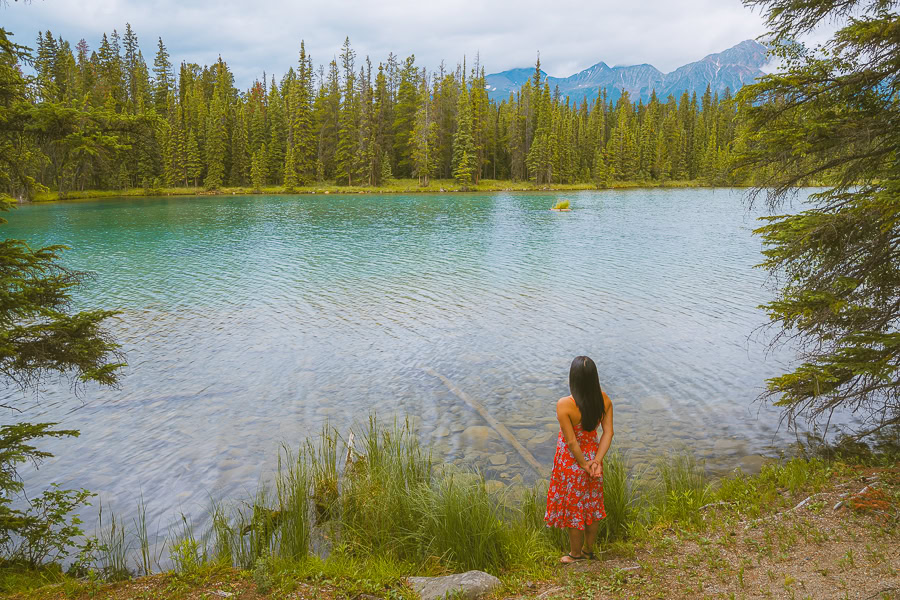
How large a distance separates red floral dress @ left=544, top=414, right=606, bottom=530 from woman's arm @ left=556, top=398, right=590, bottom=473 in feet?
0.26

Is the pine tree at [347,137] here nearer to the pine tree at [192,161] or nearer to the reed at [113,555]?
the pine tree at [192,161]

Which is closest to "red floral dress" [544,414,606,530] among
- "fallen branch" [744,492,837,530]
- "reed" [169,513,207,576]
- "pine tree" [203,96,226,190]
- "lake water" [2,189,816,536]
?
"fallen branch" [744,492,837,530]

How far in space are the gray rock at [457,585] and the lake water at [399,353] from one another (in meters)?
2.55

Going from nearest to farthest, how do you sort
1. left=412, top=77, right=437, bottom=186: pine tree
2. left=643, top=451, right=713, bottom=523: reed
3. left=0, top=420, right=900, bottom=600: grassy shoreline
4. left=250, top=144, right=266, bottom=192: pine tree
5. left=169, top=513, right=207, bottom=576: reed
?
1. left=0, top=420, right=900, bottom=600: grassy shoreline
2. left=169, top=513, right=207, bottom=576: reed
3. left=643, top=451, right=713, bottom=523: reed
4. left=250, top=144, right=266, bottom=192: pine tree
5. left=412, top=77, right=437, bottom=186: pine tree

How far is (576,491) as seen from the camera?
15.5 ft

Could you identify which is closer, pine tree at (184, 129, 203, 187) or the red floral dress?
the red floral dress

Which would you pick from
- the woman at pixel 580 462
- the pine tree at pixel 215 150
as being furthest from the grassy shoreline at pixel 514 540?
the pine tree at pixel 215 150

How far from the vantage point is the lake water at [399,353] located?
767cm

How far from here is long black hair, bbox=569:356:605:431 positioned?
14.9 feet

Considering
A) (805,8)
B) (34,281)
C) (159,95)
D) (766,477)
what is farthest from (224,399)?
(159,95)

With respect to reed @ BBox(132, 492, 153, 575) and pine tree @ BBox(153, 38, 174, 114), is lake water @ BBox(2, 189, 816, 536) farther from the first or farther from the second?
pine tree @ BBox(153, 38, 174, 114)

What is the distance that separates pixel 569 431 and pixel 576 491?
0.60 meters

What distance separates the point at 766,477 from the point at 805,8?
5394 millimetres

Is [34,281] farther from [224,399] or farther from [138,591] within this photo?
[224,399]
